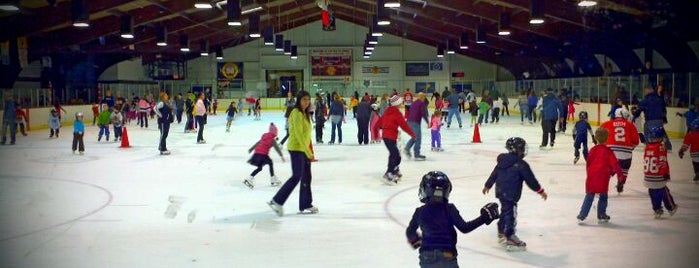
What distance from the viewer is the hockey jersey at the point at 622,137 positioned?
840cm

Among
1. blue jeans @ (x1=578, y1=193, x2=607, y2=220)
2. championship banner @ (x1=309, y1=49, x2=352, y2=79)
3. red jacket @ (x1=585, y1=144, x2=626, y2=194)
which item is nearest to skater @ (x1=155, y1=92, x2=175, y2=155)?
blue jeans @ (x1=578, y1=193, x2=607, y2=220)

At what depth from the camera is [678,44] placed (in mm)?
22984

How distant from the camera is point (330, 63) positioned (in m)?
48.8

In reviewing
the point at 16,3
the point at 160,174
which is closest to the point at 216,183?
the point at 160,174

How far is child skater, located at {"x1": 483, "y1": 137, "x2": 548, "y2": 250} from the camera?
5.80m

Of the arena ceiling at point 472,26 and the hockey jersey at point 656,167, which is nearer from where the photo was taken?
the hockey jersey at point 656,167

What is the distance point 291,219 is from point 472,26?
86.6ft

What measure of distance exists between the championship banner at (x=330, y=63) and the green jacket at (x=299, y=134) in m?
41.4

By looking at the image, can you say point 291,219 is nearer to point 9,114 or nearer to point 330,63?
point 9,114

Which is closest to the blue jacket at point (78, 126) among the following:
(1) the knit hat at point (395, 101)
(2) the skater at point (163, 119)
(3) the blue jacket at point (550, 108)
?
(2) the skater at point (163, 119)

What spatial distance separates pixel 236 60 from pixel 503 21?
27.5 metres

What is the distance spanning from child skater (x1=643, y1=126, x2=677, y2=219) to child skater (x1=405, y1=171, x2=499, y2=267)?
4.28 metres

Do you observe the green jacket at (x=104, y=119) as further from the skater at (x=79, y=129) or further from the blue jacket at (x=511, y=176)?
the blue jacket at (x=511, y=176)

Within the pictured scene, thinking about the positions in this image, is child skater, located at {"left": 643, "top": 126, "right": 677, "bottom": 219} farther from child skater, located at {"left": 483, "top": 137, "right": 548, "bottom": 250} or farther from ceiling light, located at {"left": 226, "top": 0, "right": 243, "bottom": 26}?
ceiling light, located at {"left": 226, "top": 0, "right": 243, "bottom": 26}
